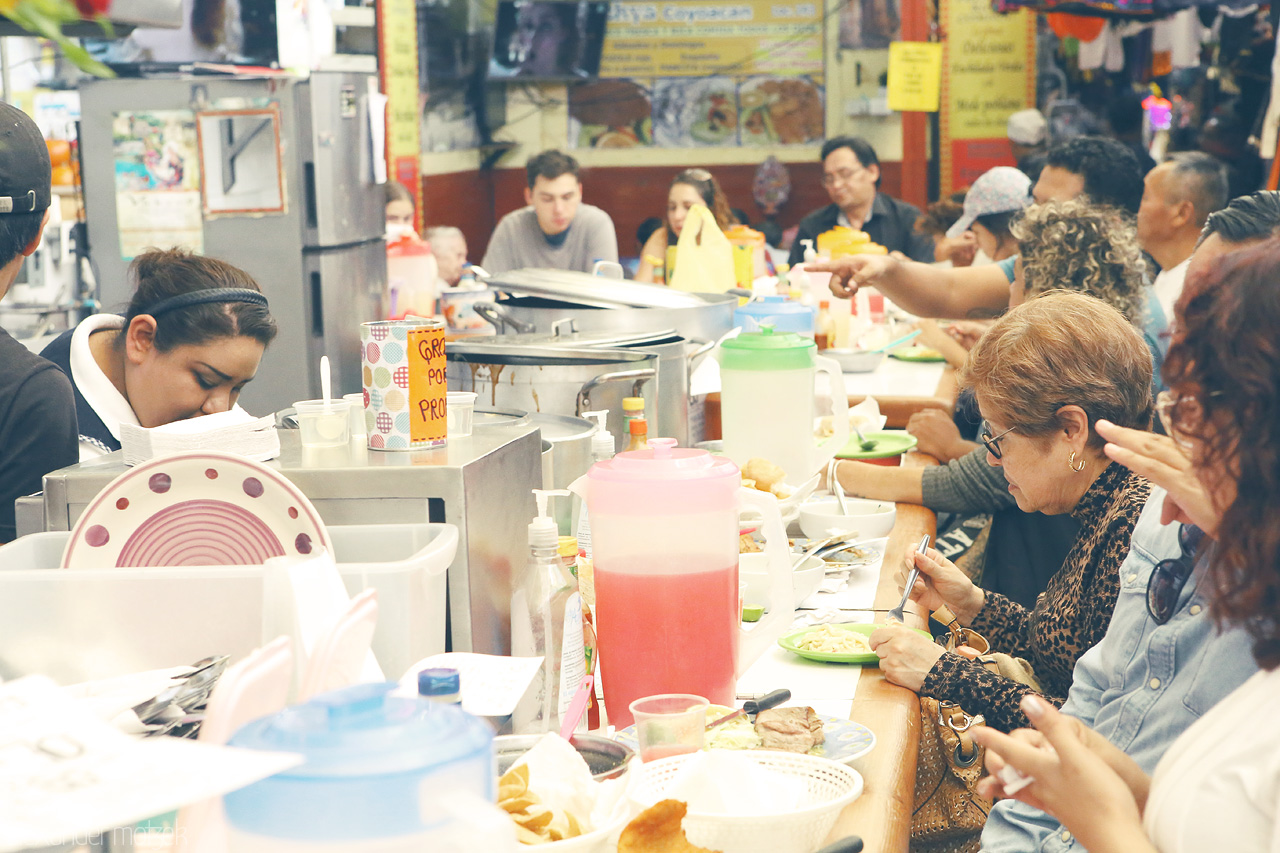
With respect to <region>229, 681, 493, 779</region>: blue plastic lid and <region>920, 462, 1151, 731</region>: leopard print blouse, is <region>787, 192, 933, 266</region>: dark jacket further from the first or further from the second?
<region>229, 681, 493, 779</region>: blue plastic lid

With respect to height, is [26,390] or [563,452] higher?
[26,390]

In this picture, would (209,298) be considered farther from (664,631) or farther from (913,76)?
(913,76)

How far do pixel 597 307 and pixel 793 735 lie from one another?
5.84 ft

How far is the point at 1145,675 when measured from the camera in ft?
5.47

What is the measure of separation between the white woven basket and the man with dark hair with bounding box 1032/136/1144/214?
13.4 feet

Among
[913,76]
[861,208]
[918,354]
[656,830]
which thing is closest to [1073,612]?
[656,830]

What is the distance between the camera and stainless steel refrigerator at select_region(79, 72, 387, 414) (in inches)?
182

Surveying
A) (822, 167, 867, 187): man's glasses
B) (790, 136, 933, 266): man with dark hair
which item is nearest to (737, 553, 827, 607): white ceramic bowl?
(790, 136, 933, 266): man with dark hair

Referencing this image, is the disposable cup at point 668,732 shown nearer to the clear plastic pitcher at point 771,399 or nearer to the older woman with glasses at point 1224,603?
the older woman with glasses at point 1224,603

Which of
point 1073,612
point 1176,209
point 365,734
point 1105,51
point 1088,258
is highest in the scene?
point 1105,51

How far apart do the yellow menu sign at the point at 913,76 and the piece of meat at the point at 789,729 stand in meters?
6.94

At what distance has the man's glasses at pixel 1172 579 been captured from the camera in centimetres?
163

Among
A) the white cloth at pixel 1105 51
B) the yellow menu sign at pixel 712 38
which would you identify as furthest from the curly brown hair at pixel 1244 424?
the yellow menu sign at pixel 712 38

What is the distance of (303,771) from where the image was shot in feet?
2.61
